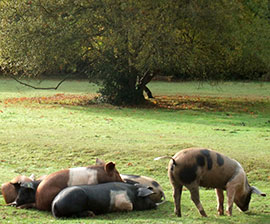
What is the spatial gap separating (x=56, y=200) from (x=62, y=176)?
0.59m

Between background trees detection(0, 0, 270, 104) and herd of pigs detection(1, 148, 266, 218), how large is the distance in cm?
1481

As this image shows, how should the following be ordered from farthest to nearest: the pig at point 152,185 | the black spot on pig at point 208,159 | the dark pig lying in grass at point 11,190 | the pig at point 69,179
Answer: the pig at point 152,185 → the dark pig lying in grass at point 11,190 → the pig at point 69,179 → the black spot on pig at point 208,159

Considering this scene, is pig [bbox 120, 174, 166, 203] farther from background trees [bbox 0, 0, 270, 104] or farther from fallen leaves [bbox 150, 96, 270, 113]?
fallen leaves [bbox 150, 96, 270, 113]

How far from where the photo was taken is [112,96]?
2531cm

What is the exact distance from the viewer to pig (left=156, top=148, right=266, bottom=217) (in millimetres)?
7051

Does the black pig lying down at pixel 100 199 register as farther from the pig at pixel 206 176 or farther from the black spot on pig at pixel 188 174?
the black spot on pig at pixel 188 174

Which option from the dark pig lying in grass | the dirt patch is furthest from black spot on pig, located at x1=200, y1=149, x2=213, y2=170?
the dirt patch

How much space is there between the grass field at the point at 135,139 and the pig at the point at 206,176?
0.75 ft

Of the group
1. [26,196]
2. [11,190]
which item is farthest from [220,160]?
[11,190]

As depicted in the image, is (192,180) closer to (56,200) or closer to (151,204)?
(151,204)

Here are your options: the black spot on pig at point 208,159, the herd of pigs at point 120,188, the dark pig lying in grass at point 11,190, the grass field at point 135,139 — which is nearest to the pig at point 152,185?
the herd of pigs at point 120,188

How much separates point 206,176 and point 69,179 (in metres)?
1.95

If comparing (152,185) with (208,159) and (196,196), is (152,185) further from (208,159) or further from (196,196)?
(208,159)

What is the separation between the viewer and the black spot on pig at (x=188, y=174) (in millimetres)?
7036
